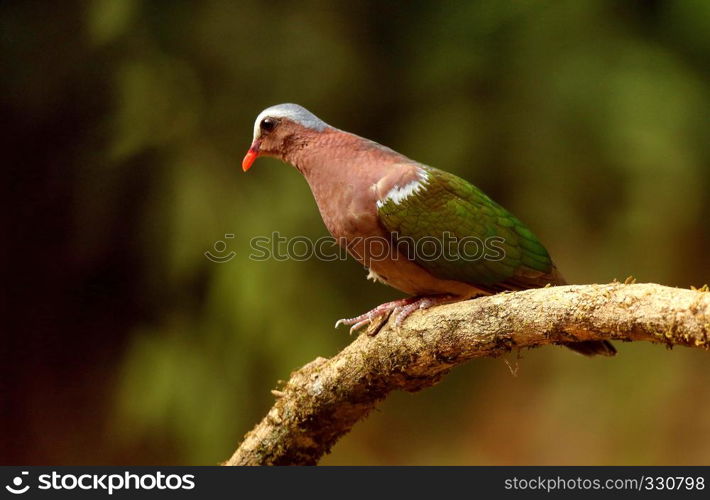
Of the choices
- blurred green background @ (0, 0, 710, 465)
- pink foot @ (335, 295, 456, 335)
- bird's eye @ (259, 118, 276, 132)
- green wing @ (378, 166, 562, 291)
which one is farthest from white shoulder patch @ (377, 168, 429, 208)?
blurred green background @ (0, 0, 710, 465)

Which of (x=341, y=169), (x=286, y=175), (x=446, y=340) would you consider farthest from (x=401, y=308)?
(x=286, y=175)

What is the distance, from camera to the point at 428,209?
87.2 inches

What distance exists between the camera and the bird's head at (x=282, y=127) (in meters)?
2.39

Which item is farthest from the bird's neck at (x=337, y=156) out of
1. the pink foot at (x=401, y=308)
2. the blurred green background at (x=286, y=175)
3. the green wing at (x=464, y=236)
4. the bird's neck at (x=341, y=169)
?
the blurred green background at (x=286, y=175)

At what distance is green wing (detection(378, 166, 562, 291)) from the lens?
2.19 meters

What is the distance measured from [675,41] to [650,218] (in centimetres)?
70

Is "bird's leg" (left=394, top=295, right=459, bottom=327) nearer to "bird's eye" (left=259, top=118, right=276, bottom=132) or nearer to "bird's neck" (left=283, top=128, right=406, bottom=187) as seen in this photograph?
"bird's neck" (left=283, top=128, right=406, bottom=187)

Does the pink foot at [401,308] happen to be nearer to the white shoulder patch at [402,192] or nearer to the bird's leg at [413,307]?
the bird's leg at [413,307]

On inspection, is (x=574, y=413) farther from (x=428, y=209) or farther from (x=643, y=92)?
(x=428, y=209)

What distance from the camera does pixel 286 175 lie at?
10.9 ft

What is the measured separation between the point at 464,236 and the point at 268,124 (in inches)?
27.3

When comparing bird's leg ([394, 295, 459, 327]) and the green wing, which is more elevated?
the green wing

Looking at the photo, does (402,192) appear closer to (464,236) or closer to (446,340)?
(464,236)

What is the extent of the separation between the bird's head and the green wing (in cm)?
39
